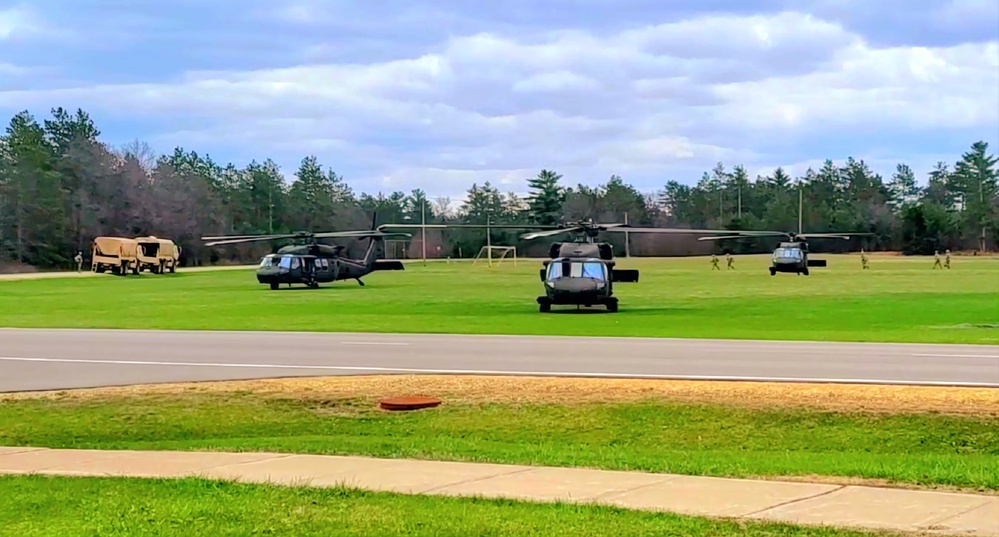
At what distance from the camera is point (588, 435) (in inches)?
522

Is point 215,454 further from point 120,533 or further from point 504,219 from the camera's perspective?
point 504,219

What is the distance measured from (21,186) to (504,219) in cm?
6485

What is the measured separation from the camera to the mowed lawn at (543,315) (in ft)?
97.3

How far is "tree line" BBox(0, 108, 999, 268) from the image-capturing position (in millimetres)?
99500

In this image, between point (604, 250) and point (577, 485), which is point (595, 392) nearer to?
point (577, 485)

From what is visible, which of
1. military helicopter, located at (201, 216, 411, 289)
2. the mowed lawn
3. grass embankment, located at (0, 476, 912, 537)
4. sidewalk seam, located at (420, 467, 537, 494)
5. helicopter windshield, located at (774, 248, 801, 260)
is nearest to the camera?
grass embankment, located at (0, 476, 912, 537)

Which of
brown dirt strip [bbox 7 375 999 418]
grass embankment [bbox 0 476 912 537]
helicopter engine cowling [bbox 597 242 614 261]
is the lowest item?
brown dirt strip [bbox 7 375 999 418]

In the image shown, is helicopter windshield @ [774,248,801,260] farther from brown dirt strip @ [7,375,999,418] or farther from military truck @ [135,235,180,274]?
brown dirt strip @ [7,375,999,418]

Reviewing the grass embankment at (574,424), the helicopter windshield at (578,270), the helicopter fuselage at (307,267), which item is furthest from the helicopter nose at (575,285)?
the helicopter fuselage at (307,267)

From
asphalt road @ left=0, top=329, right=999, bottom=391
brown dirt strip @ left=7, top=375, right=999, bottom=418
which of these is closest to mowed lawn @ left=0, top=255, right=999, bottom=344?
asphalt road @ left=0, top=329, right=999, bottom=391

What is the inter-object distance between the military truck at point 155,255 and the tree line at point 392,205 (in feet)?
48.7

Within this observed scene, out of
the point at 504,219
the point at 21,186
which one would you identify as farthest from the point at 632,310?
the point at 504,219

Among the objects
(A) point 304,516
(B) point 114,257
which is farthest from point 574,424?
(B) point 114,257

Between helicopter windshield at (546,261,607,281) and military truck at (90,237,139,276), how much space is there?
5259 cm
